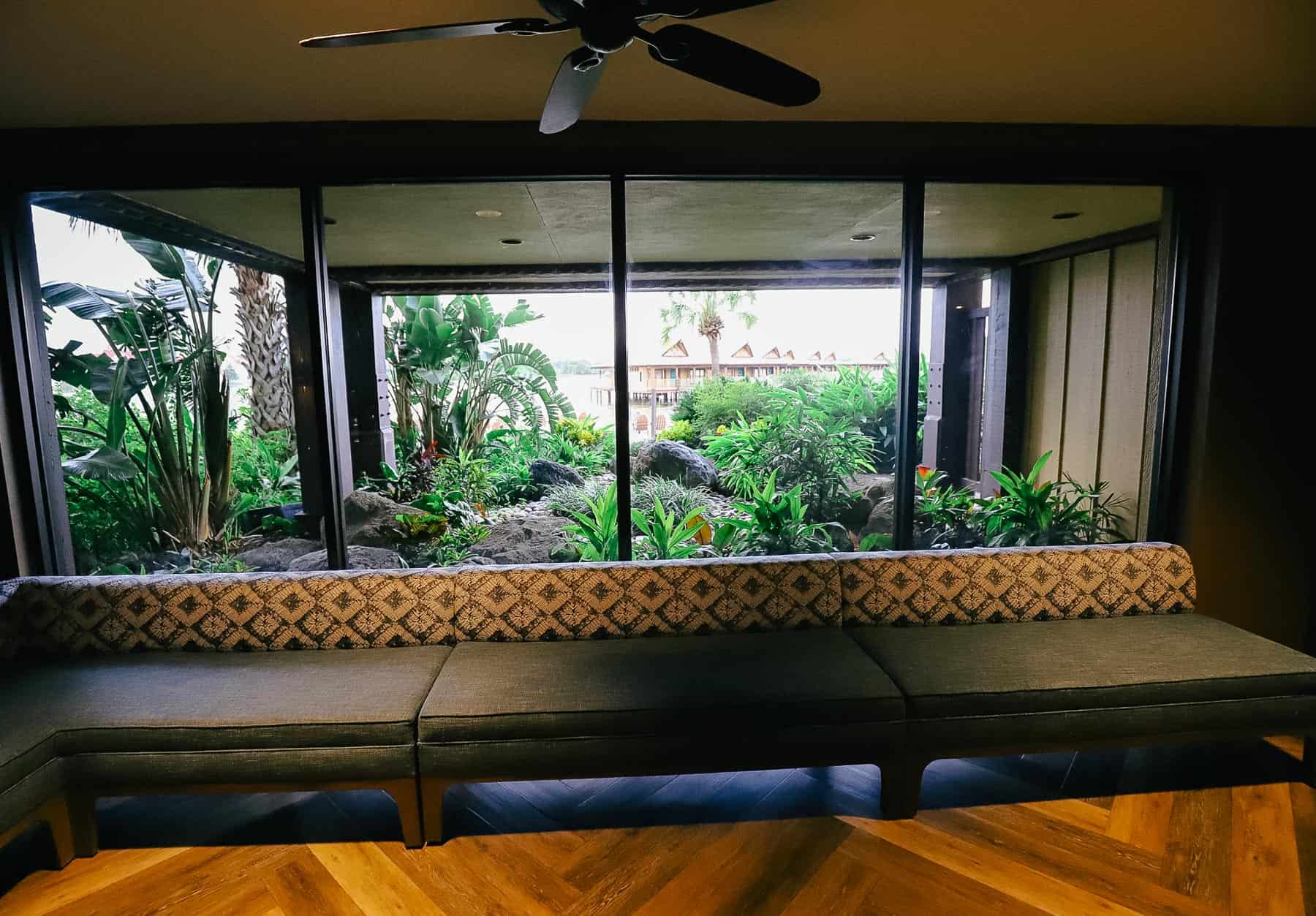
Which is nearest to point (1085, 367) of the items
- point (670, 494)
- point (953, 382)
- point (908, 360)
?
point (953, 382)

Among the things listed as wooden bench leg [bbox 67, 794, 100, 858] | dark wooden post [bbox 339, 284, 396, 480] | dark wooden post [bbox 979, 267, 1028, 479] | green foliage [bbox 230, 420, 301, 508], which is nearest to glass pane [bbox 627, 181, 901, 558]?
dark wooden post [bbox 979, 267, 1028, 479]

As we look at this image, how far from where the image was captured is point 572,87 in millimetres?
1691

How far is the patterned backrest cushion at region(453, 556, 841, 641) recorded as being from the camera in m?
2.36

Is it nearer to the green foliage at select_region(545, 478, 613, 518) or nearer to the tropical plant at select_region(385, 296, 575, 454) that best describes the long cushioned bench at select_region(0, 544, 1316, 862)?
the green foliage at select_region(545, 478, 613, 518)

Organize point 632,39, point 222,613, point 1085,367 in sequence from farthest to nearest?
point 1085,367
point 222,613
point 632,39

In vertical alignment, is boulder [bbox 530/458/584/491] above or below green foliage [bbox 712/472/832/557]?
above

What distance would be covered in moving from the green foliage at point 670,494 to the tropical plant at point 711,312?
64 centimetres

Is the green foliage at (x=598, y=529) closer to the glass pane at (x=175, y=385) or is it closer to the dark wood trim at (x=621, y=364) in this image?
the dark wood trim at (x=621, y=364)

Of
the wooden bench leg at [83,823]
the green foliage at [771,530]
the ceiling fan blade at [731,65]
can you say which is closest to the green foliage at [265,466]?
the wooden bench leg at [83,823]

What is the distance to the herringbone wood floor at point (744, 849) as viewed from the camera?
1.69 meters

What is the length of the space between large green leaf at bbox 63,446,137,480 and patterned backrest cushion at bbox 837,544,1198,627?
3.14m

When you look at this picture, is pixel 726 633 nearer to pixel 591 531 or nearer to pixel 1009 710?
pixel 1009 710

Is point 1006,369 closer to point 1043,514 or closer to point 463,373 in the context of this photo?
point 1043,514

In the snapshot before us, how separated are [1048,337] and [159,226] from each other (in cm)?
472
